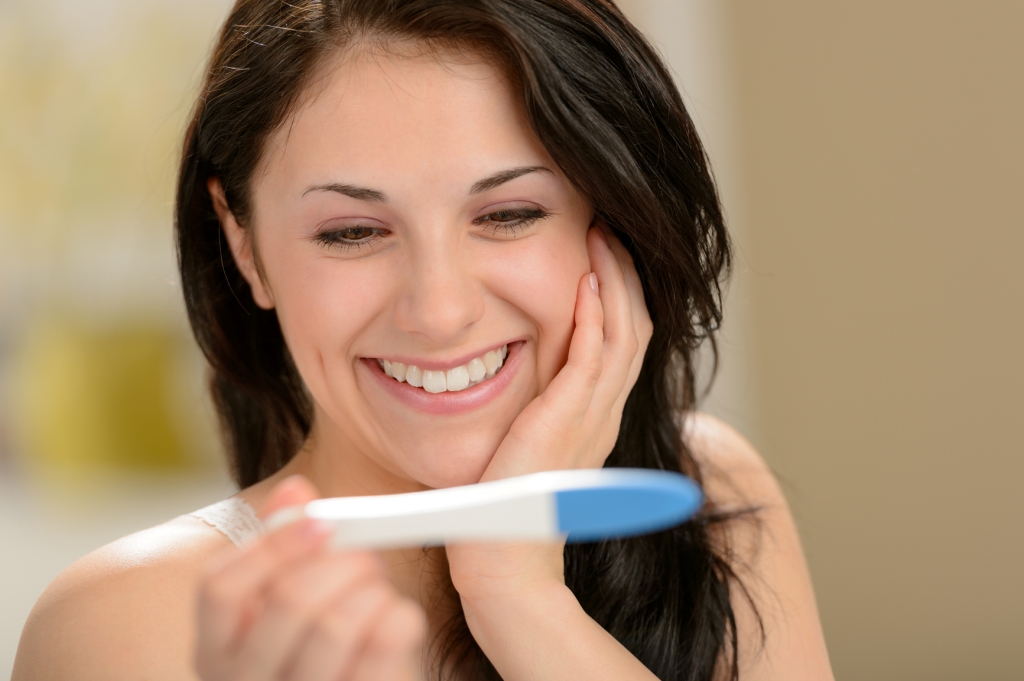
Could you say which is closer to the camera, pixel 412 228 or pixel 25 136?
pixel 412 228

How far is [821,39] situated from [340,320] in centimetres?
142

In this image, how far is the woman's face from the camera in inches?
35.9

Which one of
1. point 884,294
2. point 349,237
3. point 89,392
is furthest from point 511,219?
point 89,392

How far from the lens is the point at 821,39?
1979 millimetres

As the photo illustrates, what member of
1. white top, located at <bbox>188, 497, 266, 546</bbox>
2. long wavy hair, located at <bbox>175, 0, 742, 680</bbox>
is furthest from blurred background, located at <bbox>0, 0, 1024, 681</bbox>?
white top, located at <bbox>188, 497, 266, 546</bbox>

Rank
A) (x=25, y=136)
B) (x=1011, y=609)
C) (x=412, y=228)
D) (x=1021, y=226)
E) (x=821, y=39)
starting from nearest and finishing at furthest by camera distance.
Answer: (x=412, y=228), (x=1021, y=226), (x=1011, y=609), (x=821, y=39), (x=25, y=136)

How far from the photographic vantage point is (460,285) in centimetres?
93

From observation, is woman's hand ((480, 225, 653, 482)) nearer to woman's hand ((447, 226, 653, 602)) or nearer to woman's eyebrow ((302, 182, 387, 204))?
woman's hand ((447, 226, 653, 602))

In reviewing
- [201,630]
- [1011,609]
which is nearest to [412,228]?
[201,630]

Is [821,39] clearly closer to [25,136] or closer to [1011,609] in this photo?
[1011,609]

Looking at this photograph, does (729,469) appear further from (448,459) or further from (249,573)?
(249,573)

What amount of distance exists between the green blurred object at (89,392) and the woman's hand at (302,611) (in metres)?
2.49

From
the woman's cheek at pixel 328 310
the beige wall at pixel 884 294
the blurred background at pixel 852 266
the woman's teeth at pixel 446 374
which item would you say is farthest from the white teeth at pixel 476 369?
the beige wall at pixel 884 294

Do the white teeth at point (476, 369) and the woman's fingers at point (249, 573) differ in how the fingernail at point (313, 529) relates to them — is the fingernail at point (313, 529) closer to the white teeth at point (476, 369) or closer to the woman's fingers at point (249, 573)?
the woman's fingers at point (249, 573)
